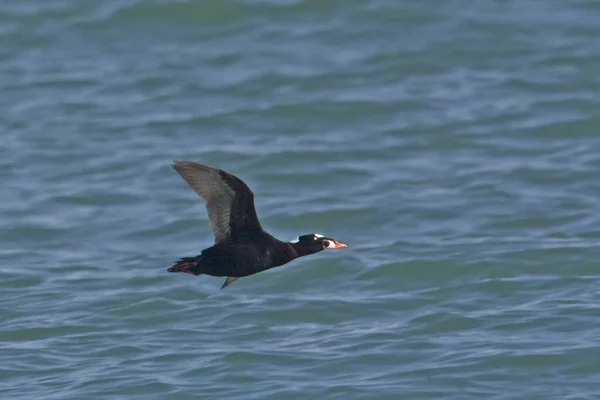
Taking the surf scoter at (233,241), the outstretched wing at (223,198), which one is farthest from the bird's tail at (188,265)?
the outstretched wing at (223,198)

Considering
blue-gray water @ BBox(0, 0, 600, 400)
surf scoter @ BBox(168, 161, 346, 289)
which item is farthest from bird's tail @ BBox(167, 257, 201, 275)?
blue-gray water @ BBox(0, 0, 600, 400)

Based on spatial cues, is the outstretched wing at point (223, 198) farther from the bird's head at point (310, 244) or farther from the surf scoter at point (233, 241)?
the bird's head at point (310, 244)

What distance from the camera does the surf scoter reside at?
10891mm

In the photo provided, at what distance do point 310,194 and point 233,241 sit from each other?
6193mm

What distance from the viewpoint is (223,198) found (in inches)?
431

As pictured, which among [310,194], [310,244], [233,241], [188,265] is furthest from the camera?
[310,194]

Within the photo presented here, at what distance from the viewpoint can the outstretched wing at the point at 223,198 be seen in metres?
10.6

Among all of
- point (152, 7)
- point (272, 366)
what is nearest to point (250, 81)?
point (152, 7)

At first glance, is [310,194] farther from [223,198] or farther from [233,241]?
[223,198]

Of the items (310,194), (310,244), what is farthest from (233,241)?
(310,194)

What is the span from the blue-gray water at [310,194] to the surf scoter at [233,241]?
1389 millimetres

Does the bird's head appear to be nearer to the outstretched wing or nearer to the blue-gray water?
the outstretched wing

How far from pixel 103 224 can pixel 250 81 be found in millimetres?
4762

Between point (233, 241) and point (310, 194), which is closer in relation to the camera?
point (233, 241)
